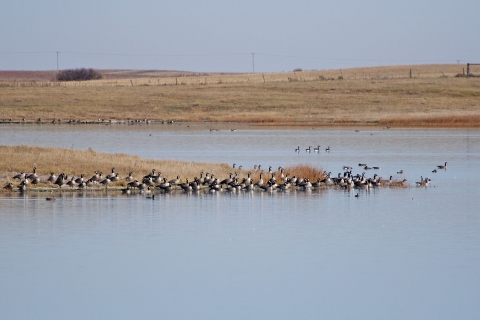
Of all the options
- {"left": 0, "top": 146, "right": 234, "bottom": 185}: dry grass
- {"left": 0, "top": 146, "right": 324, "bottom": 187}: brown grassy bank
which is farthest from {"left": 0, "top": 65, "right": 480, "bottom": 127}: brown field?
{"left": 0, "top": 146, "right": 234, "bottom": 185}: dry grass

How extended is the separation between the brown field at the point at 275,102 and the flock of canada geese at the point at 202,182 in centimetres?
3459

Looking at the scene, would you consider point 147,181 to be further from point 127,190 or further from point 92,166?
point 92,166

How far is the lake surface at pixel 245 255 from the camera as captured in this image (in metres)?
13.1

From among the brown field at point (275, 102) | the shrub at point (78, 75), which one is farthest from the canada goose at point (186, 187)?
the shrub at point (78, 75)

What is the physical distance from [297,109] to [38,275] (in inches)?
2241

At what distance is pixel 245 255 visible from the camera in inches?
654

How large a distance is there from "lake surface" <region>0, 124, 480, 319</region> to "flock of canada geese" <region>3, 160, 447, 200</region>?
22.6 inches

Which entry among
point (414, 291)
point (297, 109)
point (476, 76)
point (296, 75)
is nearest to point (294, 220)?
point (414, 291)

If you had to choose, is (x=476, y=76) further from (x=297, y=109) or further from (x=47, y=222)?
(x=47, y=222)

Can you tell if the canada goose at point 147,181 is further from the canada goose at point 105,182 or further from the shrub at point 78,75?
the shrub at point 78,75

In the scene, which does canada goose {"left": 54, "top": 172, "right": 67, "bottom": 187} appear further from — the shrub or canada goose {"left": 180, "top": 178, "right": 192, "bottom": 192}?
the shrub

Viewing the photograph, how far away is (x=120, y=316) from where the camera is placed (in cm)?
1245

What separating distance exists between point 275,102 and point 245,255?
5779 centimetres

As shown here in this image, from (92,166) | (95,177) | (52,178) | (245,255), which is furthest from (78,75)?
(245,255)
